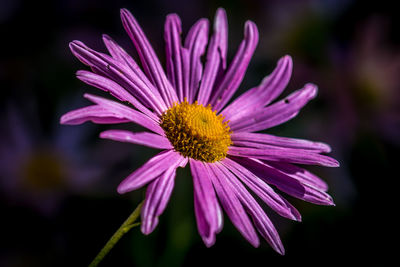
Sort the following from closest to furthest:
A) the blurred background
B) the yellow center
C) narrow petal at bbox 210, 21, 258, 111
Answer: the yellow center < narrow petal at bbox 210, 21, 258, 111 < the blurred background

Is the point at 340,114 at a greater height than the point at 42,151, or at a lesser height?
lesser

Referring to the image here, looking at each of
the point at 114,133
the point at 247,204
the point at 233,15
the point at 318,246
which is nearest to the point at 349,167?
the point at 318,246

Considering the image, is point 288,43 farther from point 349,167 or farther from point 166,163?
point 166,163

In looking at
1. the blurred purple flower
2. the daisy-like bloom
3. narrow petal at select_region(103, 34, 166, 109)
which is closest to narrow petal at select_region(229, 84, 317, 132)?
the daisy-like bloom

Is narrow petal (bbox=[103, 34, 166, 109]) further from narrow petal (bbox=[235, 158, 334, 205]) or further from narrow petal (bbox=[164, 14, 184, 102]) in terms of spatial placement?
narrow petal (bbox=[235, 158, 334, 205])

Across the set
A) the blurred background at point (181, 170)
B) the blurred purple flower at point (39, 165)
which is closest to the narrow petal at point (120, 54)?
the blurred background at point (181, 170)

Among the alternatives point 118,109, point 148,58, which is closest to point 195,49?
point 148,58
